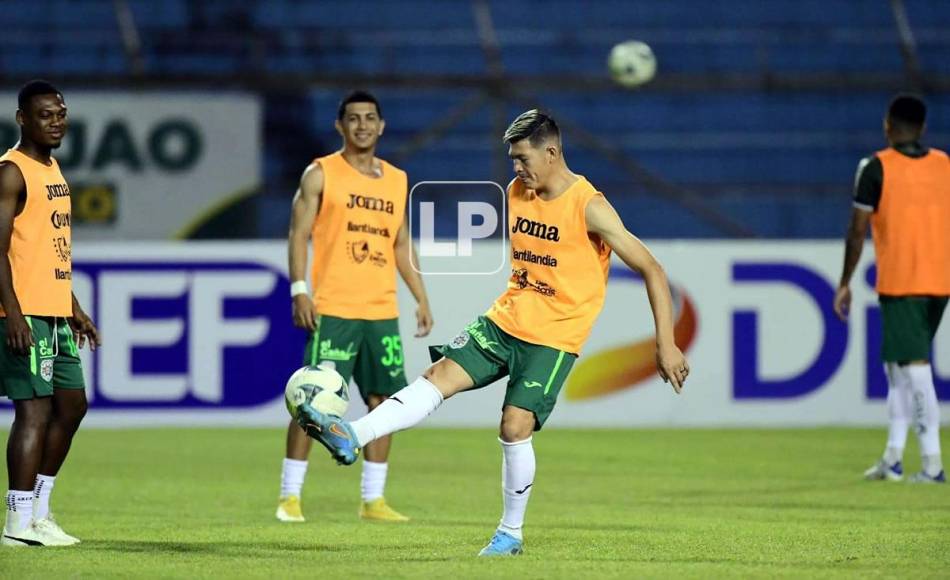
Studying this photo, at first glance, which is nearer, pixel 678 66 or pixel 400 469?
pixel 400 469

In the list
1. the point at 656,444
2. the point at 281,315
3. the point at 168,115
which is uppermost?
the point at 168,115

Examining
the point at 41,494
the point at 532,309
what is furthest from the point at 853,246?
the point at 41,494

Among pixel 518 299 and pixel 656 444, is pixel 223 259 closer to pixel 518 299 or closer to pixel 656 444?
pixel 656 444

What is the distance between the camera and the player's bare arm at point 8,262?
6.80 m

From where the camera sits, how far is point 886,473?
10508 mm

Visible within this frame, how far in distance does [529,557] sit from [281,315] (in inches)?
310

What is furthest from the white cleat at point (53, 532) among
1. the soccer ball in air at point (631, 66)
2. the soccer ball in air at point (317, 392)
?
the soccer ball in air at point (631, 66)

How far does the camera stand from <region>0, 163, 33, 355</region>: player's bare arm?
22.3ft

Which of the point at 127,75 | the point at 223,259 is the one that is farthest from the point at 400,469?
the point at 127,75

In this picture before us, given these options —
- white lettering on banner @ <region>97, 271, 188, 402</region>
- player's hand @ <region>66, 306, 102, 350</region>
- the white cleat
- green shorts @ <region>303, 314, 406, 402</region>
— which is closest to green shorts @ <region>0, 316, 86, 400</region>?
player's hand @ <region>66, 306, 102, 350</region>

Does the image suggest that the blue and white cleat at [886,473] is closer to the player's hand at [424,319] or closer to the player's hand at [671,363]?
the player's hand at [424,319]

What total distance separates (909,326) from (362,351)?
143 inches

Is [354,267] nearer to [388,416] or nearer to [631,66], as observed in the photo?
[388,416]

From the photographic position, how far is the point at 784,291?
1448 cm
